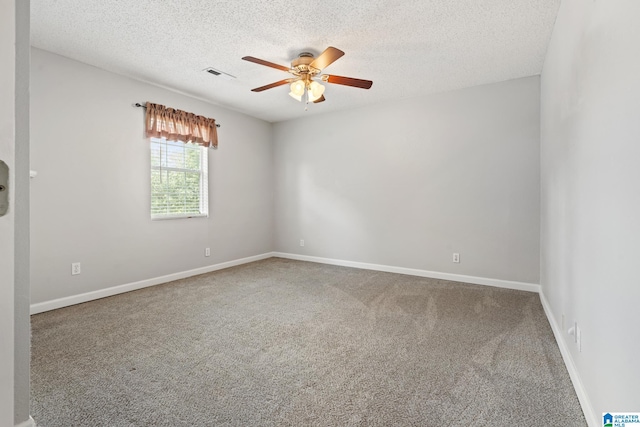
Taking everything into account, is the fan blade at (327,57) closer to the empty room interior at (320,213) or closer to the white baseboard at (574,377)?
the empty room interior at (320,213)

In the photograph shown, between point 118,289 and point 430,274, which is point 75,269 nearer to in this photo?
point 118,289

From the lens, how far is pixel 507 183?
3674mm

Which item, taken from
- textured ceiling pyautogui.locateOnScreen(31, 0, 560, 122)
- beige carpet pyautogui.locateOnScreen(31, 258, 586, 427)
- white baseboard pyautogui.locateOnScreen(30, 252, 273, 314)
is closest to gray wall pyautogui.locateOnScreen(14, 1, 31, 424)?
beige carpet pyautogui.locateOnScreen(31, 258, 586, 427)

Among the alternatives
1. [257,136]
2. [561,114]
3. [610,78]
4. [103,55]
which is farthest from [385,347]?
[257,136]

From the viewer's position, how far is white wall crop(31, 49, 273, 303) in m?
2.98

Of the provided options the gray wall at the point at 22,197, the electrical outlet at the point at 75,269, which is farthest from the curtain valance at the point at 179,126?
the gray wall at the point at 22,197

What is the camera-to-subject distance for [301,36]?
2715mm

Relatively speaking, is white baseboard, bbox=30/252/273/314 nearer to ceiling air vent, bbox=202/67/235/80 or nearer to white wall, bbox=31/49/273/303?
white wall, bbox=31/49/273/303

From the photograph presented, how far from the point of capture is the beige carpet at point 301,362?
1550 millimetres

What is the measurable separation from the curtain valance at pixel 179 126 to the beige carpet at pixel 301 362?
79.7 inches

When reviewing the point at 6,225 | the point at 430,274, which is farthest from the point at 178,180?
the point at 6,225

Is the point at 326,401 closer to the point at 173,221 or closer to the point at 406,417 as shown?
the point at 406,417

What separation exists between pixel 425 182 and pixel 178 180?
11.2 ft

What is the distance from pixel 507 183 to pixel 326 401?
10.9 feet
